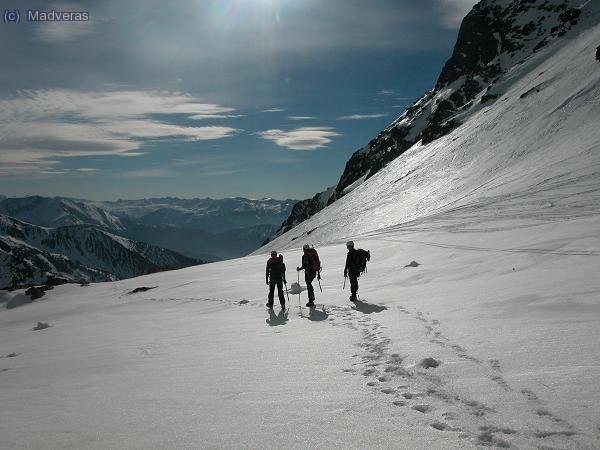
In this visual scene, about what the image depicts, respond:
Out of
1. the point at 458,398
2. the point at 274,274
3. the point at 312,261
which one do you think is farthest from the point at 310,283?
the point at 458,398

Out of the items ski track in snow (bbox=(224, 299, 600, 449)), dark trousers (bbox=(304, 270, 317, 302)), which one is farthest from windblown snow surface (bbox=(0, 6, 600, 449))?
dark trousers (bbox=(304, 270, 317, 302))

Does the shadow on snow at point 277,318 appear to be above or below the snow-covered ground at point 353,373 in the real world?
below

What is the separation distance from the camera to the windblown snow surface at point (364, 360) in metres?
4.77

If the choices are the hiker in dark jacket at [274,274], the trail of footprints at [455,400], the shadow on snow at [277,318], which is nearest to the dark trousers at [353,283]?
the shadow on snow at [277,318]

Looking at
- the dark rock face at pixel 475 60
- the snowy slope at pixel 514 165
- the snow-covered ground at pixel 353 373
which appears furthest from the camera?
the dark rock face at pixel 475 60

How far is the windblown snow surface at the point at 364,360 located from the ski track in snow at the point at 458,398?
0.02m

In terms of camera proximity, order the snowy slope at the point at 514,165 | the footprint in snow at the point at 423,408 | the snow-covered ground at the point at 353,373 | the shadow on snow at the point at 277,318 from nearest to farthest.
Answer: the snow-covered ground at the point at 353,373, the footprint in snow at the point at 423,408, the shadow on snow at the point at 277,318, the snowy slope at the point at 514,165

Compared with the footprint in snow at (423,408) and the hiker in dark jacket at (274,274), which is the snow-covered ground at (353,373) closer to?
the footprint in snow at (423,408)

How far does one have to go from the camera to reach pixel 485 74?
115 m

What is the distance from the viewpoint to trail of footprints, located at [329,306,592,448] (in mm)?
4273

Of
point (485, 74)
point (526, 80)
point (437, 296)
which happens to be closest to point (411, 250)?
point (437, 296)

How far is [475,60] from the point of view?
130 m

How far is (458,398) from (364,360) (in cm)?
228

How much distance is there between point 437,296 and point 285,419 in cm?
832
